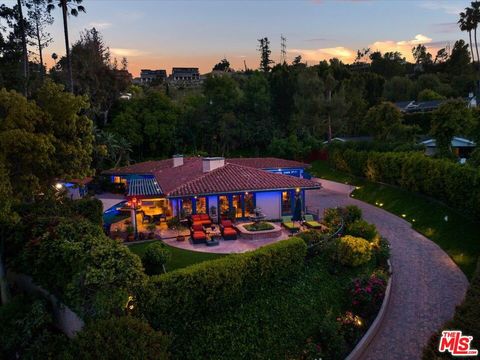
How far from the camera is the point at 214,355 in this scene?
13656mm

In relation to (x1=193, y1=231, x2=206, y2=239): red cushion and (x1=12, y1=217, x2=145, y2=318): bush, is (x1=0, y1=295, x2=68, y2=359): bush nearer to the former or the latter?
(x1=12, y1=217, x2=145, y2=318): bush

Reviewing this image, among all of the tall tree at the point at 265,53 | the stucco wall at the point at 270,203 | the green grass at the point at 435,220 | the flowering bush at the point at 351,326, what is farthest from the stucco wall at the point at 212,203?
the tall tree at the point at 265,53

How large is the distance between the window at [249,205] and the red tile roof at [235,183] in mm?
1115

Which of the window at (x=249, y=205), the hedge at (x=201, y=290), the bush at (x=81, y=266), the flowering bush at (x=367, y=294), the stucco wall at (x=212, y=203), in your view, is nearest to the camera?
the bush at (x=81, y=266)

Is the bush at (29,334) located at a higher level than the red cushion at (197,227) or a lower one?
lower

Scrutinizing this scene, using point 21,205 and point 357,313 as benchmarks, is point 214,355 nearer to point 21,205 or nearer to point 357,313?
point 357,313

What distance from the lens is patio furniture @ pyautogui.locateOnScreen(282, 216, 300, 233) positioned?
2497cm

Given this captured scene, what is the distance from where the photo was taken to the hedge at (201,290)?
42.4ft

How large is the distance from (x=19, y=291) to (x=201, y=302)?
9123 millimetres

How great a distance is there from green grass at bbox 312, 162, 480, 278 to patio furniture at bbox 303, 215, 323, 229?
805cm

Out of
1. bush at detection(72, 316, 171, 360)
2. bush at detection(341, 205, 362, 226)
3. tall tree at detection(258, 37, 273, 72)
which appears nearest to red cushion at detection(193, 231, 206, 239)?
bush at detection(341, 205, 362, 226)

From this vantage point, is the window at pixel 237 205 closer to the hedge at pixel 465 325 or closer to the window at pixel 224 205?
the window at pixel 224 205

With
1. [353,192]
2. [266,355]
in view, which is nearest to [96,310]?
[266,355]

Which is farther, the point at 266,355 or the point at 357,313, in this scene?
the point at 357,313
